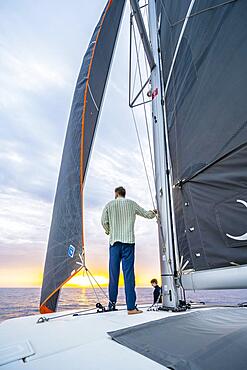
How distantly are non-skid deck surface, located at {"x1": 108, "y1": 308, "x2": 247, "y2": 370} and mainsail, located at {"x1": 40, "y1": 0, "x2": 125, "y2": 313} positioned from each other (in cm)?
84

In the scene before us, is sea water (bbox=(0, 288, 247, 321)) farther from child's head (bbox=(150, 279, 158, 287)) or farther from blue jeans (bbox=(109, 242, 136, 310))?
child's head (bbox=(150, 279, 158, 287))

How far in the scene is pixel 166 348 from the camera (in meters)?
0.88

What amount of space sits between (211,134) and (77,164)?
52.1 inches

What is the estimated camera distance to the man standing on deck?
1963 millimetres

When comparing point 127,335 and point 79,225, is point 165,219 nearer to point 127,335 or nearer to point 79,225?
point 79,225

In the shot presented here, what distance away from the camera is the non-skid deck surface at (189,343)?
0.73m

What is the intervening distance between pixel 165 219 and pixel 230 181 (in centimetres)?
73

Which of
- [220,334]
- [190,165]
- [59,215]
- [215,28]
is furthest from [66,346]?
[215,28]

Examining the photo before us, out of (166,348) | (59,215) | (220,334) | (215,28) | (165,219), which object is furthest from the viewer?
(59,215)

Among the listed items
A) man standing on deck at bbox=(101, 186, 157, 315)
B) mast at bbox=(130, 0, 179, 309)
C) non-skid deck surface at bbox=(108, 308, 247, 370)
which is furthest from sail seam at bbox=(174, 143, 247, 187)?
non-skid deck surface at bbox=(108, 308, 247, 370)

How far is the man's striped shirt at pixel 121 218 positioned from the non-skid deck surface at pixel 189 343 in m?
0.85

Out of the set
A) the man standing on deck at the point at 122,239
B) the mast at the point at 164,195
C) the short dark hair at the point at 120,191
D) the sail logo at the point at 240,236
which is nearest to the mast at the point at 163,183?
the mast at the point at 164,195

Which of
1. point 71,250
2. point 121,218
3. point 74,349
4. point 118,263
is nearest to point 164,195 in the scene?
point 121,218

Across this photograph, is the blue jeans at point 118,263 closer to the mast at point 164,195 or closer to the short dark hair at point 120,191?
the mast at point 164,195
